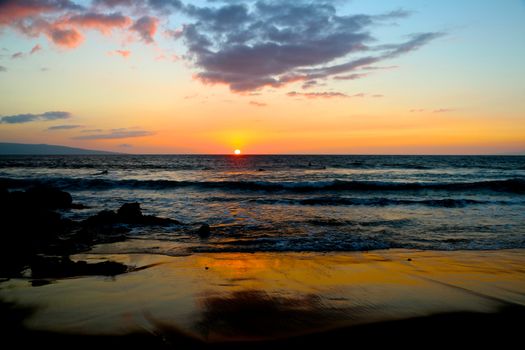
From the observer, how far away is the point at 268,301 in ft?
18.0

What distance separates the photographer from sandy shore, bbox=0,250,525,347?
14.4 feet

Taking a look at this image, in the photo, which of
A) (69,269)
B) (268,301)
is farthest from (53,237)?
(268,301)

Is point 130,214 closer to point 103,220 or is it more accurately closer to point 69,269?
point 103,220

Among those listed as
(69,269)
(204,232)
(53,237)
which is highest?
(69,269)

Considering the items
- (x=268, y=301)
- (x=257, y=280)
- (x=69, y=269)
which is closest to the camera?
(x=268, y=301)

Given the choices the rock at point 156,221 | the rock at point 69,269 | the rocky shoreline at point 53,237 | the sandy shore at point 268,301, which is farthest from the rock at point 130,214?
the rock at point 69,269

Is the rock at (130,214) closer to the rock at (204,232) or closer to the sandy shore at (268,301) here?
the rock at (204,232)

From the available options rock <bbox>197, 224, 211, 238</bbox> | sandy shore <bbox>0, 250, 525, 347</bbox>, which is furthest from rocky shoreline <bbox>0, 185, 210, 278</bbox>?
sandy shore <bbox>0, 250, 525, 347</bbox>

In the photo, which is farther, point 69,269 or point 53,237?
point 53,237

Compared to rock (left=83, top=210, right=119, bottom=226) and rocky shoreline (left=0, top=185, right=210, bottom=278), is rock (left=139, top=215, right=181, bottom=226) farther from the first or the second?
rock (left=83, top=210, right=119, bottom=226)

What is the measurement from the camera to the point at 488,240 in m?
10.5

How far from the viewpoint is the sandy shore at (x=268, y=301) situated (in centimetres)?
440

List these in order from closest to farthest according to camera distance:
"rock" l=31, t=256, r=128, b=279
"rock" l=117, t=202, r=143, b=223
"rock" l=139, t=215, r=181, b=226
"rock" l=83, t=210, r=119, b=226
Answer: "rock" l=31, t=256, r=128, b=279, "rock" l=83, t=210, r=119, b=226, "rock" l=139, t=215, r=181, b=226, "rock" l=117, t=202, r=143, b=223

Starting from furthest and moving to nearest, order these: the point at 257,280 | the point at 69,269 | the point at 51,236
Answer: the point at 51,236
the point at 69,269
the point at 257,280
